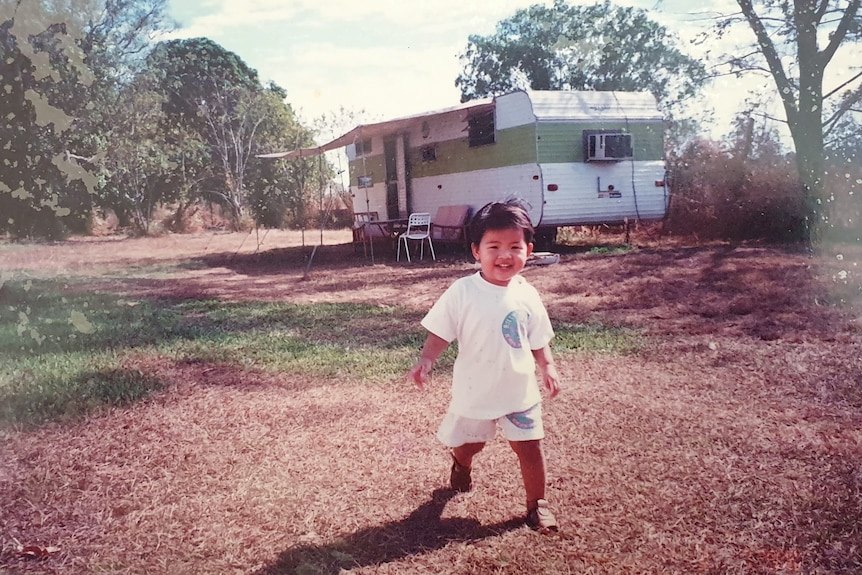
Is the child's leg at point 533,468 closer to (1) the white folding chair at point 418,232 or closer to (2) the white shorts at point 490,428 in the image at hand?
(2) the white shorts at point 490,428

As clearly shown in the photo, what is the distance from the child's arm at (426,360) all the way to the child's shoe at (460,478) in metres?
0.38

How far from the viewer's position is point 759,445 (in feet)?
8.17

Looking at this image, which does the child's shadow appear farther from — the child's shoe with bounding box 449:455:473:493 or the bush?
the bush

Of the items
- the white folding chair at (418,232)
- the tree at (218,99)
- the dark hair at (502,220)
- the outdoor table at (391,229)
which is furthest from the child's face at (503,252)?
the outdoor table at (391,229)

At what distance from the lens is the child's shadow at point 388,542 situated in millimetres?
1769

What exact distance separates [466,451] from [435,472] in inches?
12.5

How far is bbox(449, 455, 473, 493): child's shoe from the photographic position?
2.18 metres

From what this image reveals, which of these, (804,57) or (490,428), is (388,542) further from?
(804,57)

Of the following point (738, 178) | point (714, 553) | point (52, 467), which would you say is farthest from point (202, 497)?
point (738, 178)

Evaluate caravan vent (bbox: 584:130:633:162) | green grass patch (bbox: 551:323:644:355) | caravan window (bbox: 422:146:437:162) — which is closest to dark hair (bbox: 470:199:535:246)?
green grass patch (bbox: 551:323:644:355)

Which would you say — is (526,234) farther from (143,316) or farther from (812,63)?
(143,316)

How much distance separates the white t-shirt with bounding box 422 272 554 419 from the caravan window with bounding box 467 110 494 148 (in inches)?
330

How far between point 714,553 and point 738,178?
6.35 metres

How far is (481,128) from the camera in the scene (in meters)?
10.2
